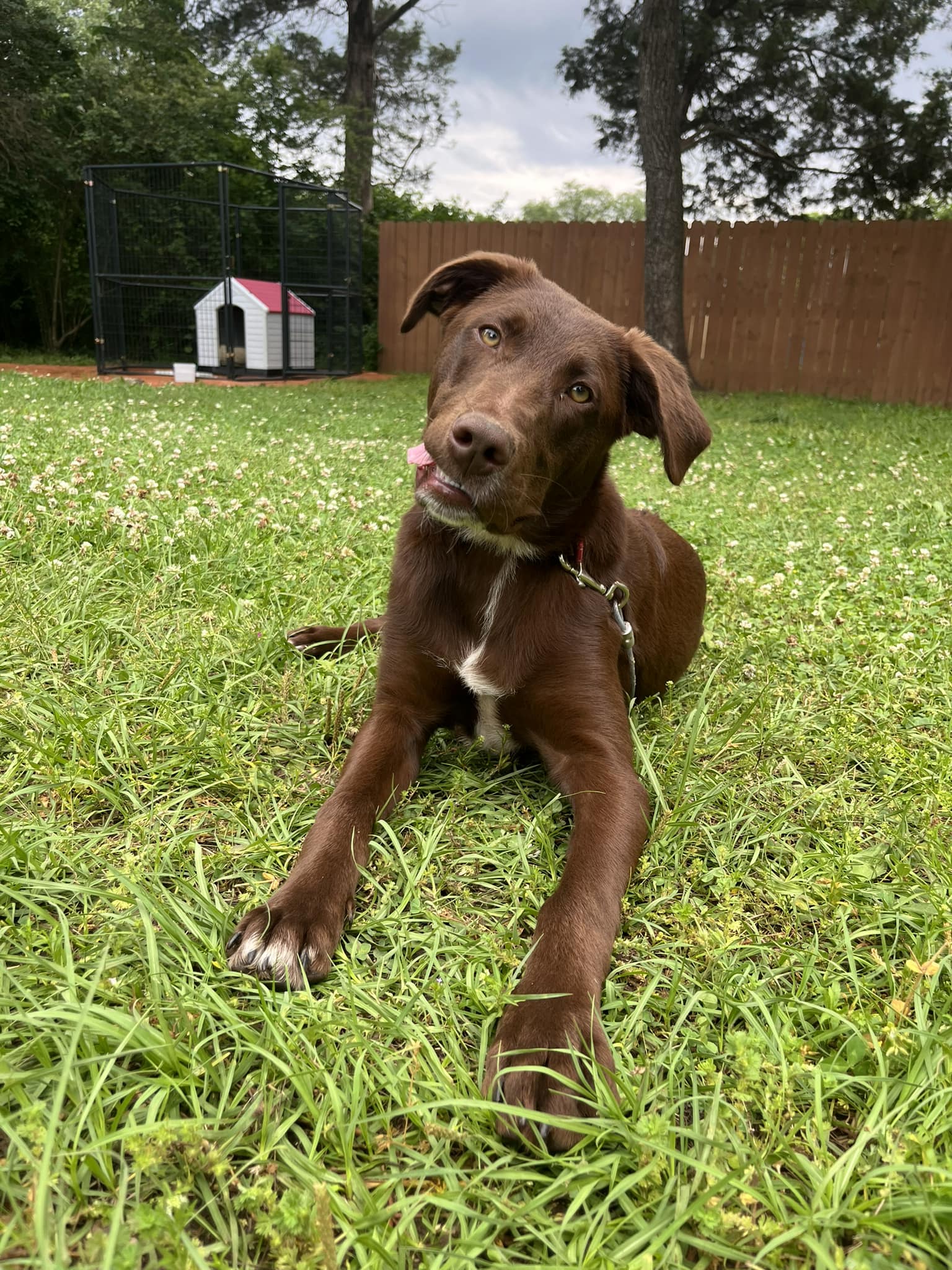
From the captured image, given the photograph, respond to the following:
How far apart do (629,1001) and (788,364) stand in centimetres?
1594

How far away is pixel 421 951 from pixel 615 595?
1211 mm

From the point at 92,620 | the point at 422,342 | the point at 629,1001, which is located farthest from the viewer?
the point at 422,342

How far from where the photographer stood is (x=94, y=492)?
4.13 metres

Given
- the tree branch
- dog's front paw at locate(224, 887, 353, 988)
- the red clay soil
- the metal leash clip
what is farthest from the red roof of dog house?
dog's front paw at locate(224, 887, 353, 988)

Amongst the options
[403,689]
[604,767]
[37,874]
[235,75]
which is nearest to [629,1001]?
[604,767]

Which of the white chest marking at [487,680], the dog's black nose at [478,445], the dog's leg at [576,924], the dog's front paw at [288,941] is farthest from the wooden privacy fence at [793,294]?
the dog's front paw at [288,941]

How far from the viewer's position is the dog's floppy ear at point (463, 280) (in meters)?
2.59

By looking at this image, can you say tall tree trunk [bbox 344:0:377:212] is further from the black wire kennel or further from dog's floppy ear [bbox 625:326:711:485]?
dog's floppy ear [bbox 625:326:711:485]

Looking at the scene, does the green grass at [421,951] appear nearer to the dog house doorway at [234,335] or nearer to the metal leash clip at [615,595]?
the metal leash clip at [615,595]

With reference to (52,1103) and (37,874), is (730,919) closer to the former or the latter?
(52,1103)

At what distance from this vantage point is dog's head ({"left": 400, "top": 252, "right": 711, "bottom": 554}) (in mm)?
2078

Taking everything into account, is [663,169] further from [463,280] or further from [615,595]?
[615,595]

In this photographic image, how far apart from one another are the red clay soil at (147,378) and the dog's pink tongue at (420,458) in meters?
10.1

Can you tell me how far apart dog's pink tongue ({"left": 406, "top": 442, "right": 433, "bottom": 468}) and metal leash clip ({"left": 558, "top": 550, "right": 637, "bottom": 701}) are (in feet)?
1.49
